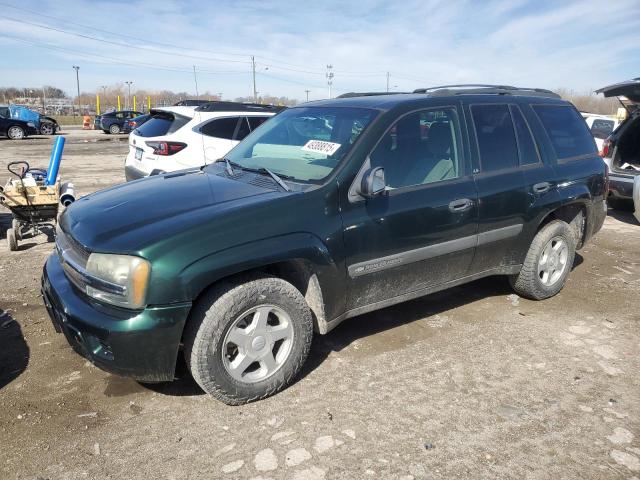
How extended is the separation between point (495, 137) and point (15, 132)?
1033 inches

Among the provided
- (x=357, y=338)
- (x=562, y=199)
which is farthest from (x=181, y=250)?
(x=562, y=199)

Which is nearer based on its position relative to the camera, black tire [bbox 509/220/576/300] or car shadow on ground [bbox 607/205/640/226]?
black tire [bbox 509/220/576/300]

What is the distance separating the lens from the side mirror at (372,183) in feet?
10.4

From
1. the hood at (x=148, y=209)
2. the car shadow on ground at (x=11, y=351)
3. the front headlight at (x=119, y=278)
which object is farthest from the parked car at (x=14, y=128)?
the front headlight at (x=119, y=278)

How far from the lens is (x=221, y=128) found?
7.61 m

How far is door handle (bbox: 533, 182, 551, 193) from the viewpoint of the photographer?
426 centimetres

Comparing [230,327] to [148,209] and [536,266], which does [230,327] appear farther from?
[536,266]

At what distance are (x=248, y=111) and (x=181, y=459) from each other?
640 cm

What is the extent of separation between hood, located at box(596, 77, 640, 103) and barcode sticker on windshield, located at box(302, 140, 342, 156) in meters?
6.24

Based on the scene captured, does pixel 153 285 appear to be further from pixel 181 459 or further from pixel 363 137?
pixel 363 137

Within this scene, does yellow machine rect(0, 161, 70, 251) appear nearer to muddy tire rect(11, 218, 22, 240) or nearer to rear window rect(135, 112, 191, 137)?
muddy tire rect(11, 218, 22, 240)

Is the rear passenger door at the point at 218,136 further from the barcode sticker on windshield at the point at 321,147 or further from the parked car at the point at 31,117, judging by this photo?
the parked car at the point at 31,117

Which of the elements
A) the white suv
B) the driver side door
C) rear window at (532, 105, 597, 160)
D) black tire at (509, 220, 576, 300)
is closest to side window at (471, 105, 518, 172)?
the driver side door

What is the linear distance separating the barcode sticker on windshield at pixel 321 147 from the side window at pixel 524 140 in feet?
5.81
